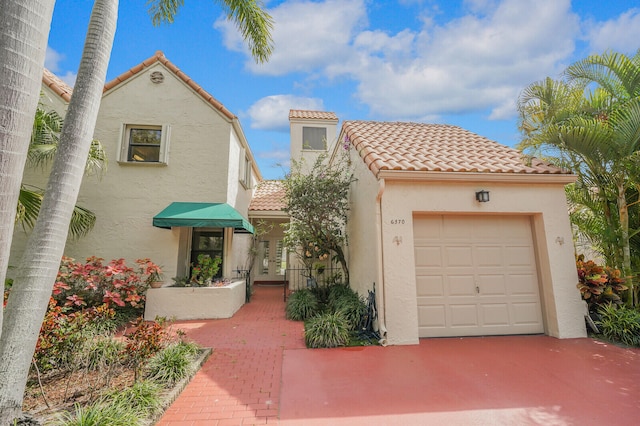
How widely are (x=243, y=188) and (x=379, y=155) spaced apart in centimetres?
769

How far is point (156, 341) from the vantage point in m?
4.41

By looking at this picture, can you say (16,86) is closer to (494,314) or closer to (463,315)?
(463,315)

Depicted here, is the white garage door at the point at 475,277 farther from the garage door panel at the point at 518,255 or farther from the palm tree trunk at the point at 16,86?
the palm tree trunk at the point at 16,86

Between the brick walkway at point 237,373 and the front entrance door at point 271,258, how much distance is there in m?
8.32

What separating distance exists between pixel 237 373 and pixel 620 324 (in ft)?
27.3

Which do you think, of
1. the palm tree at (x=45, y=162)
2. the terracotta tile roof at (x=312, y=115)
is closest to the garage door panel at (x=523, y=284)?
the palm tree at (x=45, y=162)

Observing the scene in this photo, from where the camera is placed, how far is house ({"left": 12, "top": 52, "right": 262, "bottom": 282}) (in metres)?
9.50

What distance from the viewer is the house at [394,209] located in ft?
Result: 21.7

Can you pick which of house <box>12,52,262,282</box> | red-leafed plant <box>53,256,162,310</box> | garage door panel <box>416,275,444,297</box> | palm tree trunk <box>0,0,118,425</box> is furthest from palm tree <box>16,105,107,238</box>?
garage door panel <box>416,275,444,297</box>

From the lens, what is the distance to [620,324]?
626 cm

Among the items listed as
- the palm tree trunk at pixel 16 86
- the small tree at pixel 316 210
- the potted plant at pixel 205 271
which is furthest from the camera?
the small tree at pixel 316 210

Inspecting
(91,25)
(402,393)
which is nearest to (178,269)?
(91,25)

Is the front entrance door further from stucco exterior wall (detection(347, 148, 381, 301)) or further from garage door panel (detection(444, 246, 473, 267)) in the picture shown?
garage door panel (detection(444, 246, 473, 267))

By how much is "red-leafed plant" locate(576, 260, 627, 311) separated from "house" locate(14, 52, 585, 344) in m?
0.35
